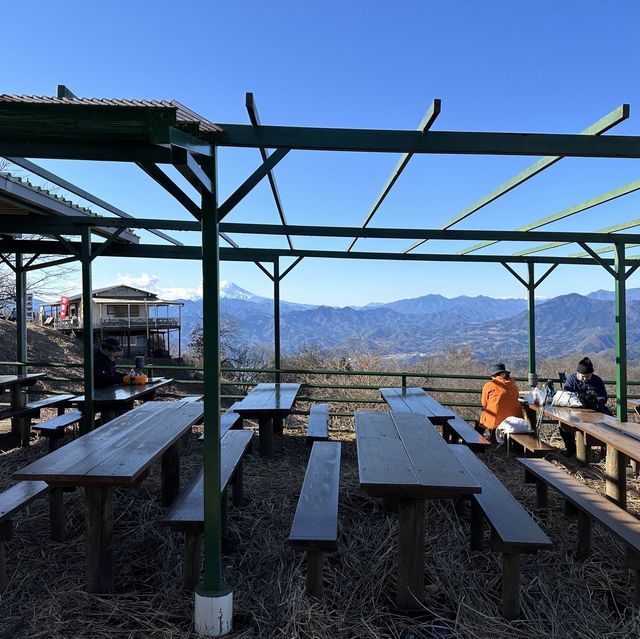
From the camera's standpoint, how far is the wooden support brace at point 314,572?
265 centimetres

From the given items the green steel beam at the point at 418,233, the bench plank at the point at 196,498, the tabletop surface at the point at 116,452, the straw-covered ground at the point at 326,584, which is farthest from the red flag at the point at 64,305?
the bench plank at the point at 196,498

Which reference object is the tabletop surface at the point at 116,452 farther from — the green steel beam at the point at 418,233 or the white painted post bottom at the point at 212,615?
the green steel beam at the point at 418,233

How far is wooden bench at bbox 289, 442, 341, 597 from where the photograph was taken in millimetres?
2488

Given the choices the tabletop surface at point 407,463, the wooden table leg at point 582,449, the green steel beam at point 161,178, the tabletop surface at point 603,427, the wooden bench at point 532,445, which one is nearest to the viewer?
the green steel beam at point 161,178

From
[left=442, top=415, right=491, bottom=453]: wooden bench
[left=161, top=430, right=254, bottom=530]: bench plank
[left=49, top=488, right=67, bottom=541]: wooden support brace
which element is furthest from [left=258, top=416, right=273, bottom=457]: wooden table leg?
[left=49, top=488, right=67, bottom=541]: wooden support brace

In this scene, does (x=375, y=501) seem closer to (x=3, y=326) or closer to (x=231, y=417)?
(x=231, y=417)

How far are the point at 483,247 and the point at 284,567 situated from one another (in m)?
4.83

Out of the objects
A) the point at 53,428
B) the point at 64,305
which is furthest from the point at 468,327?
the point at 53,428

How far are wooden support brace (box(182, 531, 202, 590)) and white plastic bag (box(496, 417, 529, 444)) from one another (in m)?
3.92

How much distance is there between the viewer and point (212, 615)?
8.13 feet

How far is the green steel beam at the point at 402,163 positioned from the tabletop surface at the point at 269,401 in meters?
2.29

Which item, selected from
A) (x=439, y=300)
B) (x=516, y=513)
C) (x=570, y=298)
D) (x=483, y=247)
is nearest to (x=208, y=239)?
(x=516, y=513)

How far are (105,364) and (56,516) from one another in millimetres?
3470

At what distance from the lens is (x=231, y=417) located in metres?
5.42
